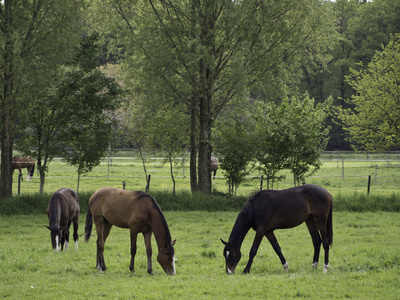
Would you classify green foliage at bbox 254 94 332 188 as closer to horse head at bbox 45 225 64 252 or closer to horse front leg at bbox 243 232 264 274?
horse head at bbox 45 225 64 252

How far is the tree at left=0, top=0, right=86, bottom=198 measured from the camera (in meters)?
17.8

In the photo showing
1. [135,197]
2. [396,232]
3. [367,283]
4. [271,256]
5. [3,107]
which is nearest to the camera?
[367,283]

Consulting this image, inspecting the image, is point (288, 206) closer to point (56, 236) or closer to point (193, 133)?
point (56, 236)

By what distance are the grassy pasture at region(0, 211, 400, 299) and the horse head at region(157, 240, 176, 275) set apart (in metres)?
0.13

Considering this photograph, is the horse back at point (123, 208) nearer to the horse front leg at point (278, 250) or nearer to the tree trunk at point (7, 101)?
the horse front leg at point (278, 250)

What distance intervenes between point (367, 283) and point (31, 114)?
15163 mm

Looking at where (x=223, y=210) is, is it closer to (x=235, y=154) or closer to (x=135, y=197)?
(x=235, y=154)

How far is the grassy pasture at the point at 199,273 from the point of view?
708 cm

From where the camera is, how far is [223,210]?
18.8 metres

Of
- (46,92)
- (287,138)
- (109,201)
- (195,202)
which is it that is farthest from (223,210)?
(109,201)

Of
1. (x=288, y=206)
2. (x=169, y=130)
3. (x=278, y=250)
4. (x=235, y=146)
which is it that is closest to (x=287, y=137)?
(x=235, y=146)

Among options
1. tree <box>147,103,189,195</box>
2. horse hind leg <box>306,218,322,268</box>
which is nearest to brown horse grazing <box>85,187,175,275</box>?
horse hind leg <box>306,218,322,268</box>

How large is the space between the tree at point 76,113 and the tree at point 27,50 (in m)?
0.54

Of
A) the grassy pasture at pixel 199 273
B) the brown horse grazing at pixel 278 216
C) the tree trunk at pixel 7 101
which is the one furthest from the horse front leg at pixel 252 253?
the tree trunk at pixel 7 101
